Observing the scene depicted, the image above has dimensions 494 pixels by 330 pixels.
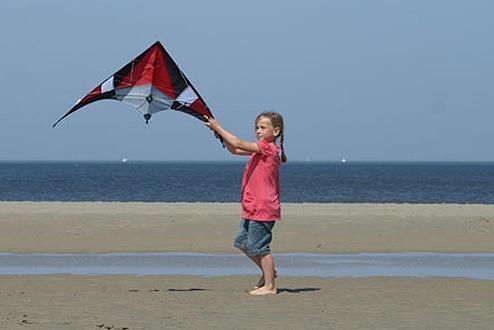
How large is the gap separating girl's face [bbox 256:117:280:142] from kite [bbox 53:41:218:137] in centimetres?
80

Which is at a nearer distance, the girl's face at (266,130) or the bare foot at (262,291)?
the bare foot at (262,291)

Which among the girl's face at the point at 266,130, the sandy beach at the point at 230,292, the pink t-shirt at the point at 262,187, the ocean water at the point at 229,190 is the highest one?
the girl's face at the point at 266,130

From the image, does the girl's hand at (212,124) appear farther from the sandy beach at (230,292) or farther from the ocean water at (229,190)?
the ocean water at (229,190)

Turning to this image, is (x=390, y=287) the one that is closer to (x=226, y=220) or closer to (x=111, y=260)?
(x=111, y=260)

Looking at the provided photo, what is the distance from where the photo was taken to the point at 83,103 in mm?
10008

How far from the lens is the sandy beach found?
7.92 meters

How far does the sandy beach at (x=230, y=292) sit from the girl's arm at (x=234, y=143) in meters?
1.32

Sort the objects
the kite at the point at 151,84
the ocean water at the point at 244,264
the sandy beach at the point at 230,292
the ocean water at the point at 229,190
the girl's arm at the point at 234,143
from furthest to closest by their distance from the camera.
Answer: the ocean water at the point at 229,190 < the ocean water at the point at 244,264 < the kite at the point at 151,84 < the girl's arm at the point at 234,143 < the sandy beach at the point at 230,292

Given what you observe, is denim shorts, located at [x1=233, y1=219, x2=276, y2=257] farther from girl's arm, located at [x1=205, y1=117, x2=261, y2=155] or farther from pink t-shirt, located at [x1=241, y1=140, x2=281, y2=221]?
girl's arm, located at [x1=205, y1=117, x2=261, y2=155]

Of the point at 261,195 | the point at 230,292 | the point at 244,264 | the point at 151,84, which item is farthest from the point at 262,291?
the point at 244,264

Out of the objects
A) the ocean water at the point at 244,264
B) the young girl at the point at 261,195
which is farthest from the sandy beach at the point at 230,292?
the ocean water at the point at 244,264

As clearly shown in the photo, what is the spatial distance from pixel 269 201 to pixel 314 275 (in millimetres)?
2551

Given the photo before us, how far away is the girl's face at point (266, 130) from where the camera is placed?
9.70 m

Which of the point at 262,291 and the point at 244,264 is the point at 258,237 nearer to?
the point at 262,291
